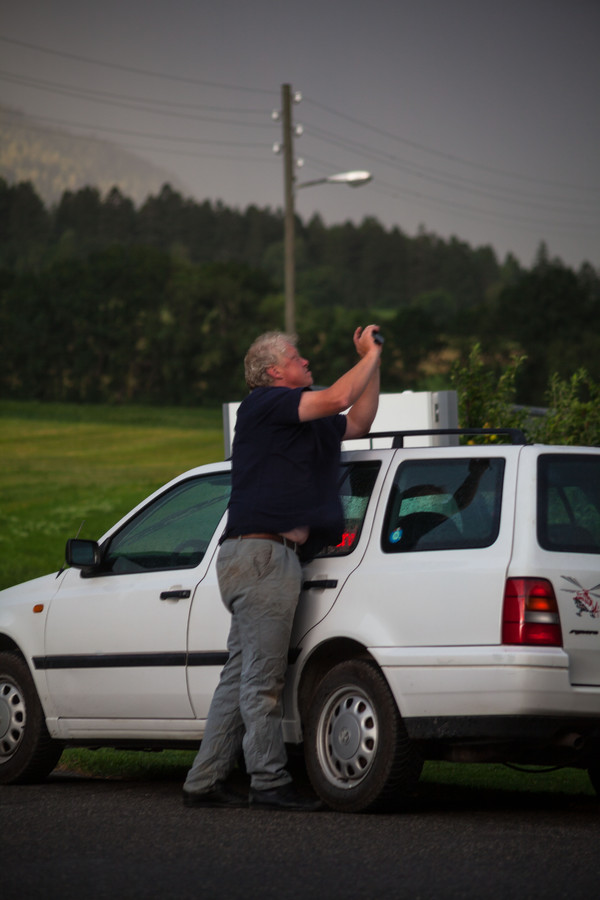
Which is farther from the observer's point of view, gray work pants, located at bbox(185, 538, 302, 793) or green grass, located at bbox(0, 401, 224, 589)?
green grass, located at bbox(0, 401, 224, 589)

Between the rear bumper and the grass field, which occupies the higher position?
the rear bumper

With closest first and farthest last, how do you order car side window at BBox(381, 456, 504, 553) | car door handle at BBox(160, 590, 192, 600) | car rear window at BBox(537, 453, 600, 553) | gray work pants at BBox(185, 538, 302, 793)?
car rear window at BBox(537, 453, 600, 553) → car side window at BBox(381, 456, 504, 553) → gray work pants at BBox(185, 538, 302, 793) → car door handle at BBox(160, 590, 192, 600)

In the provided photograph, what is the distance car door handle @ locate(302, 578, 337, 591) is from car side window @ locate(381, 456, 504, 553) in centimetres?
29

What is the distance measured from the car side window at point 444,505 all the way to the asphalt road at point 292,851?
1158 millimetres

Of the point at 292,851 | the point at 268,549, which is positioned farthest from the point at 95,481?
the point at 292,851

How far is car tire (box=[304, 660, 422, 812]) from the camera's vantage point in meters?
6.15

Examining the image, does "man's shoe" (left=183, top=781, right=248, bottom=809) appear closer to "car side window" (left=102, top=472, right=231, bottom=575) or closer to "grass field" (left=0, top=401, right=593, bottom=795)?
"car side window" (left=102, top=472, right=231, bottom=575)

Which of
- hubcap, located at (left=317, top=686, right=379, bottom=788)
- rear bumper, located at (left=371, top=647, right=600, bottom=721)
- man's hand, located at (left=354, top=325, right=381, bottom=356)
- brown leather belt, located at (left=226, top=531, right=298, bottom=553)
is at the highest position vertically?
man's hand, located at (left=354, top=325, right=381, bottom=356)

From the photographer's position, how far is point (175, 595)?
7086mm

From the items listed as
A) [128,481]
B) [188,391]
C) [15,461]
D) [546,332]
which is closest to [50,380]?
[188,391]

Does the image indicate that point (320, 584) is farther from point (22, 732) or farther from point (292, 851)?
point (22, 732)

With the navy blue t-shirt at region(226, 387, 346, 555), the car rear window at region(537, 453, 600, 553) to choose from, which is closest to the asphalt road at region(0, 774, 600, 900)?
the car rear window at region(537, 453, 600, 553)

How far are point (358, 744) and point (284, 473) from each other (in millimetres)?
1211

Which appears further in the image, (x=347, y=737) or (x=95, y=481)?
(x=95, y=481)
